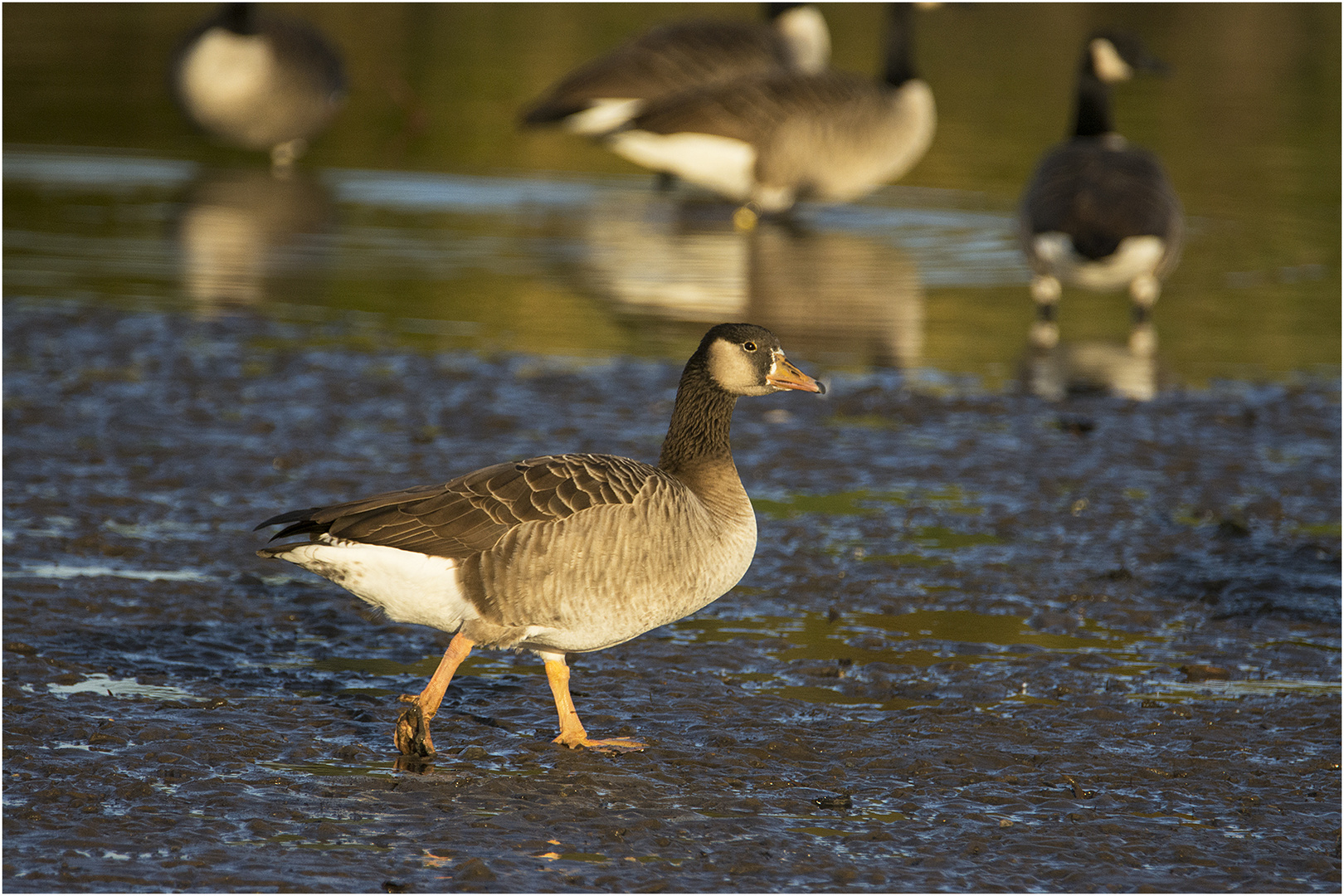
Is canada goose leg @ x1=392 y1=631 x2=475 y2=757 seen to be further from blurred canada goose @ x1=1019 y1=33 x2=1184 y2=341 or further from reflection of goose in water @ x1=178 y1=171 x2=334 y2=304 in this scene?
reflection of goose in water @ x1=178 y1=171 x2=334 y2=304

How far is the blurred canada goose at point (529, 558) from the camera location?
5.57m

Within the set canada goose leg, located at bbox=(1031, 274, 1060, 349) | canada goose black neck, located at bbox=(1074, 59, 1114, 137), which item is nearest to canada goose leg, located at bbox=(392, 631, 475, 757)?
canada goose leg, located at bbox=(1031, 274, 1060, 349)

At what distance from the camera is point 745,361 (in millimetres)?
6305

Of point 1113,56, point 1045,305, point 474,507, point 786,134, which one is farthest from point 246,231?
point 474,507

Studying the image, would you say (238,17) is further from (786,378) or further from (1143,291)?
(786,378)

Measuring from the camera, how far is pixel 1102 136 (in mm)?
14297

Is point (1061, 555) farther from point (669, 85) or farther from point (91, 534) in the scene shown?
point (669, 85)

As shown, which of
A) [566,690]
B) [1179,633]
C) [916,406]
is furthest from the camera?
[916,406]

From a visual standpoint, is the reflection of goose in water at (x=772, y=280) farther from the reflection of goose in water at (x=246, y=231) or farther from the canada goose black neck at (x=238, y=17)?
the canada goose black neck at (x=238, y=17)

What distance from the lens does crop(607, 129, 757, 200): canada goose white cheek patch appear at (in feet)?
56.6

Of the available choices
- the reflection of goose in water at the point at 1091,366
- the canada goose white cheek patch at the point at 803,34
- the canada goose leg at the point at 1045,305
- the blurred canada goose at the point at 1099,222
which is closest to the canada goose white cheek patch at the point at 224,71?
the canada goose white cheek patch at the point at 803,34

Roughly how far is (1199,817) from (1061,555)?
9.38 ft

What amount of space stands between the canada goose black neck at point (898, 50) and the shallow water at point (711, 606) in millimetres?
1536

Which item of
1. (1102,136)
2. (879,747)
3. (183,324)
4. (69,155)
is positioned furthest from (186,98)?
(879,747)
